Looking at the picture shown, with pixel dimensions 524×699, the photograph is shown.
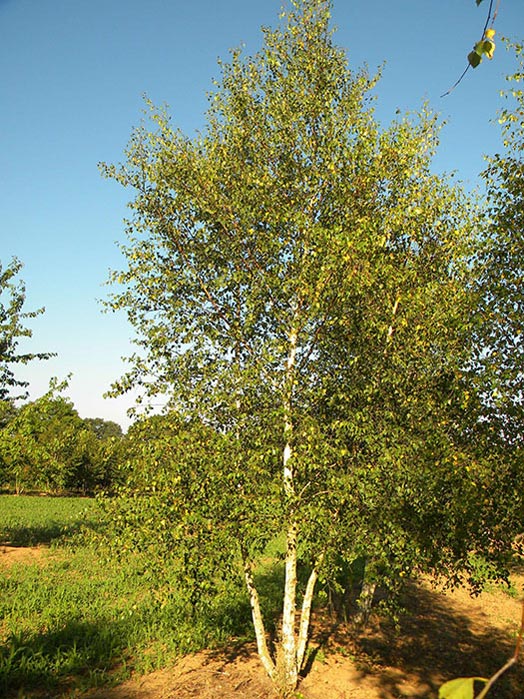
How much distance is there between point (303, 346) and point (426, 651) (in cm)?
953

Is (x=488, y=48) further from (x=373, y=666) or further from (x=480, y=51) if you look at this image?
(x=373, y=666)

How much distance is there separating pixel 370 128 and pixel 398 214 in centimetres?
243

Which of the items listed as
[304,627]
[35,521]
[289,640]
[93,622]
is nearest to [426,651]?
[304,627]

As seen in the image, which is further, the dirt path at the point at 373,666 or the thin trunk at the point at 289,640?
the dirt path at the point at 373,666

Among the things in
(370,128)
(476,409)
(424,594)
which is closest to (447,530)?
(476,409)

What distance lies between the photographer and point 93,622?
12.8 metres

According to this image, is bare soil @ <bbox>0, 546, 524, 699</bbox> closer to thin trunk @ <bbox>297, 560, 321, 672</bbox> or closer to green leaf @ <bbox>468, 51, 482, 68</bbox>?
thin trunk @ <bbox>297, 560, 321, 672</bbox>

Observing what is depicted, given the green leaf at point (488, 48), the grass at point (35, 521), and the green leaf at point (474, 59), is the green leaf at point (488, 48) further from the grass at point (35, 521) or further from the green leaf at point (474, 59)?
the grass at point (35, 521)

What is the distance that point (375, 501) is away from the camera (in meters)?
8.27

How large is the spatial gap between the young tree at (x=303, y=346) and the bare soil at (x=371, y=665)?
1.24m

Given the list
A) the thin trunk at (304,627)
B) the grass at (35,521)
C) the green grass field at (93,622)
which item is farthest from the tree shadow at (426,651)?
the grass at (35,521)

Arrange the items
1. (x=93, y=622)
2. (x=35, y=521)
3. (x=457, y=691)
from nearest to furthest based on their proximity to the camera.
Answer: (x=457, y=691) < (x=93, y=622) < (x=35, y=521)

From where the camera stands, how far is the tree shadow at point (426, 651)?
35.5ft

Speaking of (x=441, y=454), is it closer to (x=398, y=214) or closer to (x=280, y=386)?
(x=280, y=386)
